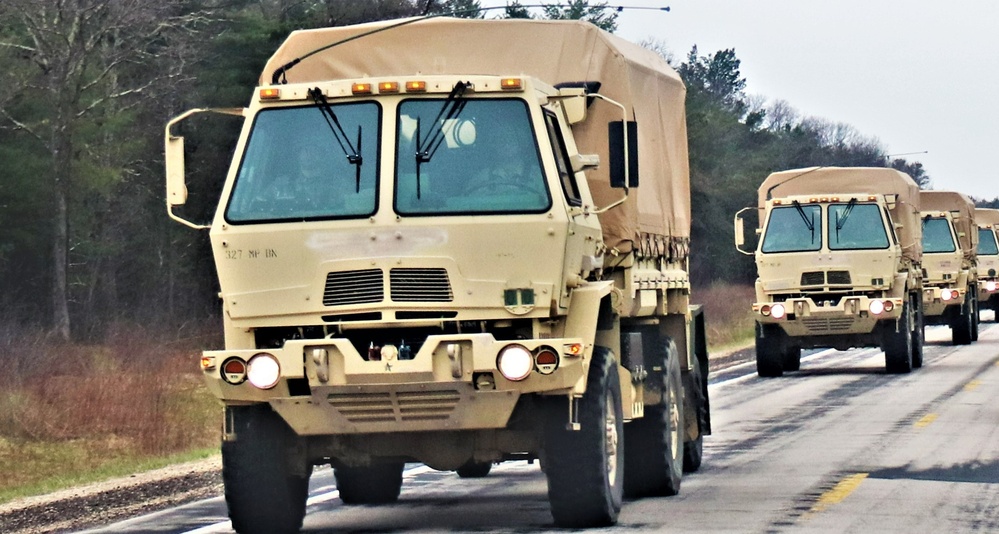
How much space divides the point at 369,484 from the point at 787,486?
2877 mm

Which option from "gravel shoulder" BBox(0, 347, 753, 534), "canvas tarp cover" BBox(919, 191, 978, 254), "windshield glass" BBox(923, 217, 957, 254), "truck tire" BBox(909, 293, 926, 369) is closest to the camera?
"gravel shoulder" BBox(0, 347, 753, 534)

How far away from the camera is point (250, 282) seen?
957 centimetres

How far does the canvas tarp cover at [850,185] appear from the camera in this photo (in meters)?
26.7

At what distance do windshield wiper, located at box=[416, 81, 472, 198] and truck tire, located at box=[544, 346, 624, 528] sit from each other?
144 centimetres

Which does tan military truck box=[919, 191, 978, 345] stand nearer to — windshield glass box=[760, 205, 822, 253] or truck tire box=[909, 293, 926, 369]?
truck tire box=[909, 293, 926, 369]

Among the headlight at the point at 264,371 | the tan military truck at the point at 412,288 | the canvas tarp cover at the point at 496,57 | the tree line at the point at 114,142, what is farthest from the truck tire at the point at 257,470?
the tree line at the point at 114,142

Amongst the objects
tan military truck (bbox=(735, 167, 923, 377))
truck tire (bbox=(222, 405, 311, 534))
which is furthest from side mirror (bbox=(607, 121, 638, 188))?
tan military truck (bbox=(735, 167, 923, 377))

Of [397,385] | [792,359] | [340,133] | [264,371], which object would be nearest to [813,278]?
[792,359]

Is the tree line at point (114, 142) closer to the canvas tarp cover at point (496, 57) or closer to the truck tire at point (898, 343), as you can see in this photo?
the truck tire at point (898, 343)

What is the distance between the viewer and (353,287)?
947 centimetres

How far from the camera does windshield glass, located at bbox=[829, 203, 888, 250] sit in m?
25.7

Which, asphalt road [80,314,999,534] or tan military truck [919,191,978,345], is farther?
tan military truck [919,191,978,345]

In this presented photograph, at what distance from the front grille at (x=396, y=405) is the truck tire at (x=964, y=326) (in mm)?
28125

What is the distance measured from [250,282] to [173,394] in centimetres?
1125
